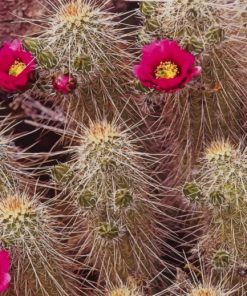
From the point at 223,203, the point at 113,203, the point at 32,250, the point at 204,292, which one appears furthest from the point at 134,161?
the point at 204,292

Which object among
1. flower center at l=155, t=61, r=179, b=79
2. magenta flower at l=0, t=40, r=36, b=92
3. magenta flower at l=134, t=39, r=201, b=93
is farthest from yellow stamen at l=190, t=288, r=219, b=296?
magenta flower at l=0, t=40, r=36, b=92

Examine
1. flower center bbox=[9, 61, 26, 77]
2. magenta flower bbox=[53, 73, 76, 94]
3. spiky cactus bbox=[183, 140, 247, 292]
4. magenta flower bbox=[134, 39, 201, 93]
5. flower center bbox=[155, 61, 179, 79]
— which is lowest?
spiky cactus bbox=[183, 140, 247, 292]

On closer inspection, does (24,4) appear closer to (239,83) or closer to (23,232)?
(239,83)

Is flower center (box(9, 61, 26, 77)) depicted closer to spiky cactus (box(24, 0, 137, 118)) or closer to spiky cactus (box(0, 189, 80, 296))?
spiky cactus (box(24, 0, 137, 118))

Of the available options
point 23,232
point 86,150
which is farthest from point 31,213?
point 86,150

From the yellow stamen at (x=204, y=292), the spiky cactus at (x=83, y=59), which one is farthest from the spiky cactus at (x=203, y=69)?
the yellow stamen at (x=204, y=292)
